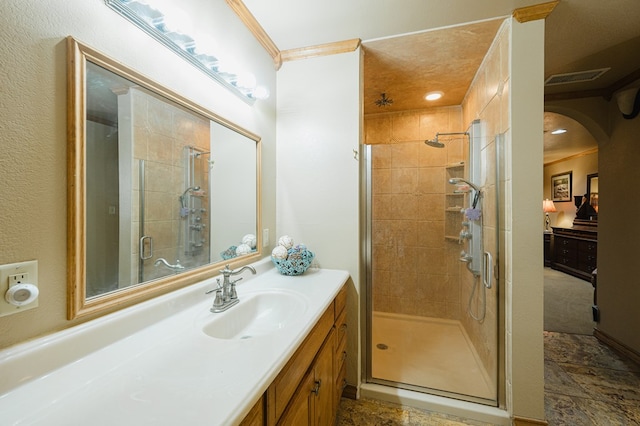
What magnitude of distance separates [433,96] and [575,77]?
3.53 ft

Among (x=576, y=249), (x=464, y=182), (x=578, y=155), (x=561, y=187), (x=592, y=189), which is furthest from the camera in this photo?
(x=561, y=187)

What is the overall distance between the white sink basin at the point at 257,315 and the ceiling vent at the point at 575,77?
8.90ft

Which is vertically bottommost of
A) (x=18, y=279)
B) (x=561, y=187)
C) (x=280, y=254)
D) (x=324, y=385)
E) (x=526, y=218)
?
(x=324, y=385)

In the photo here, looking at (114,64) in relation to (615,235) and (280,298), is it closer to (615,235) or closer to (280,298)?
(280,298)

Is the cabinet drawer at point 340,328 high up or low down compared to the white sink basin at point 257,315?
down

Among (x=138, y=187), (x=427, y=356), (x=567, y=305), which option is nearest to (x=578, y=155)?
(x=567, y=305)

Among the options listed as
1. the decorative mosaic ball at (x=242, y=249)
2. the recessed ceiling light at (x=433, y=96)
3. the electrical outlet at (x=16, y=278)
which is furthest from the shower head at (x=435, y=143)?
the electrical outlet at (x=16, y=278)

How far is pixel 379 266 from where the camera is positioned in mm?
2281

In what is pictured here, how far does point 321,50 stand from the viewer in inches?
69.4

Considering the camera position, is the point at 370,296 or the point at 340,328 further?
the point at 370,296

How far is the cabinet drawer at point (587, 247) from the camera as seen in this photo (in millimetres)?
4715

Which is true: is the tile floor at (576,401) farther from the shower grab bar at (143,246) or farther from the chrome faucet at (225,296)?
the shower grab bar at (143,246)

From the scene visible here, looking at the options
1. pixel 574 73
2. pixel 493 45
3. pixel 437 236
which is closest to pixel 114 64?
pixel 493 45

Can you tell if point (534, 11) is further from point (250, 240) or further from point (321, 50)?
point (250, 240)
